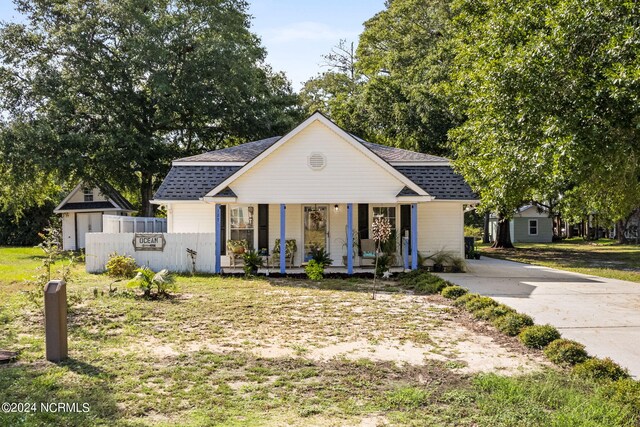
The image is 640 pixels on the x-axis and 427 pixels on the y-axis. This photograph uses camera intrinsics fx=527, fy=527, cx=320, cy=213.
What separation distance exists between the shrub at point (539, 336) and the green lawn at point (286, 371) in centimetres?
21

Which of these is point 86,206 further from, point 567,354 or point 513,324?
point 567,354

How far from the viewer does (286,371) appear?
6.61 meters

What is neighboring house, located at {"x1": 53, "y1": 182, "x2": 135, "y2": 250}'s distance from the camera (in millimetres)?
33403

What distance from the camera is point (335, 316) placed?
1026 cm

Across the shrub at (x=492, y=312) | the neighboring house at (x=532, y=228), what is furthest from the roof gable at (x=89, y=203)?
the neighboring house at (x=532, y=228)

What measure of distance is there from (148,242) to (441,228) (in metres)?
10.0

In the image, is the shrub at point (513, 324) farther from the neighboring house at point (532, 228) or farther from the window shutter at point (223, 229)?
the neighboring house at point (532, 228)

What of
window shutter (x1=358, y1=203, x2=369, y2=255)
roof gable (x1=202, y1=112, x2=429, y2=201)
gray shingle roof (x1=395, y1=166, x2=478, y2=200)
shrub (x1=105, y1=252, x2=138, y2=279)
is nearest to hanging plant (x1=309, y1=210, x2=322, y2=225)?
window shutter (x1=358, y1=203, x2=369, y2=255)

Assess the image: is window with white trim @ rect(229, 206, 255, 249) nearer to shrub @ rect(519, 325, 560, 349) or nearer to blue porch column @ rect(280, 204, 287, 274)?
blue porch column @ rect(280, 204, 287, 274)

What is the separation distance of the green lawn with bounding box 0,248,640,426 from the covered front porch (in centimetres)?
672

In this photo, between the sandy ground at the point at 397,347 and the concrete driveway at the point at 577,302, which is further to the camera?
the concrete driveway at the point at 577,302

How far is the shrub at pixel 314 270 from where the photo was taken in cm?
1579

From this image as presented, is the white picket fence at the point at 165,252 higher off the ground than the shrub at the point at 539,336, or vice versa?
the white picket fence at the point at 165,252

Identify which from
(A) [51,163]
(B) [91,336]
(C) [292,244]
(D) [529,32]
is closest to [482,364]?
(B) [91,336]
